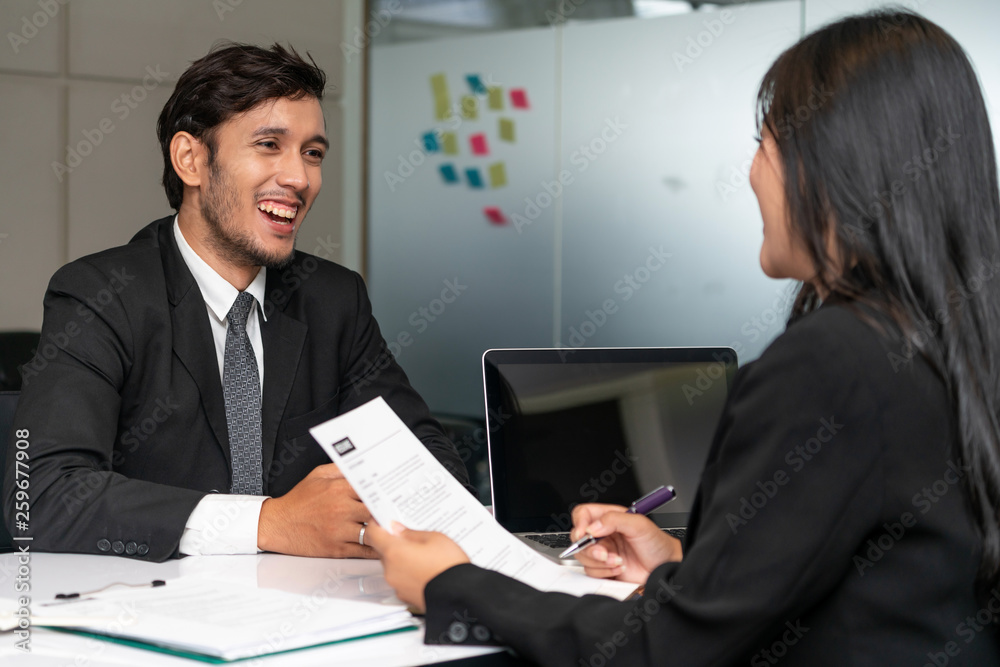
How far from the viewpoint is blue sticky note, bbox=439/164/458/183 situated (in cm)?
423

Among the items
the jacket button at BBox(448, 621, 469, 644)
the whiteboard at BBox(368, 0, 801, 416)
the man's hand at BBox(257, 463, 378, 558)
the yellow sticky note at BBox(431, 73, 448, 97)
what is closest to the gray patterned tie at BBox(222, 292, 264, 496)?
the man's hand at BBox(257, 463, 378, 558)

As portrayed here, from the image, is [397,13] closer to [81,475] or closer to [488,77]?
[488,77]

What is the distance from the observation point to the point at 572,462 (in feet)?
4.92

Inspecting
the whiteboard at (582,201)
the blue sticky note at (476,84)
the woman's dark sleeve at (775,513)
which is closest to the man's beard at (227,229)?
the woman's dark sleeve at (775,513)

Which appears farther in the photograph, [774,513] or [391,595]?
[391,595]

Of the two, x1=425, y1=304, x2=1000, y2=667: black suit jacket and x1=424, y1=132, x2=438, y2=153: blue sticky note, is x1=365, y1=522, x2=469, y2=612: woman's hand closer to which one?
x1=425, y1=304, x2=1000, y2=667: black suit jacket

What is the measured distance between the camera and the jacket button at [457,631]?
971 millimetres

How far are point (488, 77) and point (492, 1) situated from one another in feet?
1.12

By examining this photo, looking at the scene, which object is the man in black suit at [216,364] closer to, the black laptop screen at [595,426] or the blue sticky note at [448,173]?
the black laptop screen at [595,426]

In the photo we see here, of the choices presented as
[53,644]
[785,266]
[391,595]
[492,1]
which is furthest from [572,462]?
[492,1]

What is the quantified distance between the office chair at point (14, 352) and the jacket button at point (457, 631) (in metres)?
2.03

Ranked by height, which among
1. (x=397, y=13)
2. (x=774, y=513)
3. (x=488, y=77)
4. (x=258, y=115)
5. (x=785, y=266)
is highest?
(x=397, y=13)

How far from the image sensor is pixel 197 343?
66.1 inches

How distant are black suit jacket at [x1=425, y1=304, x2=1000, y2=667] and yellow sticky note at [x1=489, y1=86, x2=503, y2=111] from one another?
337 cm
